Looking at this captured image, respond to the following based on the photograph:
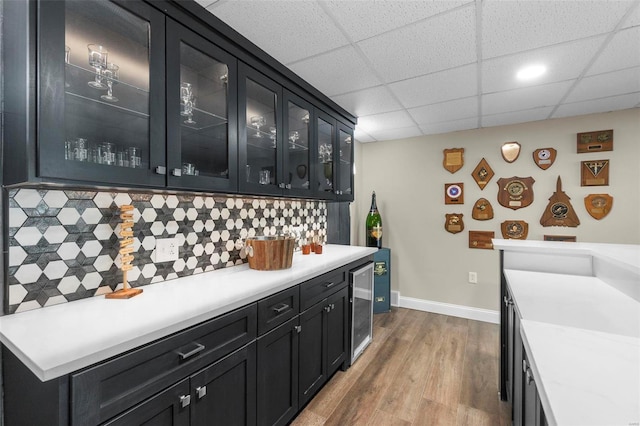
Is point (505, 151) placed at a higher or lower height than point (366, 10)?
lower

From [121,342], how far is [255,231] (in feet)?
4.57

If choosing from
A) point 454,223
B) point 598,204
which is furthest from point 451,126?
point 598,204

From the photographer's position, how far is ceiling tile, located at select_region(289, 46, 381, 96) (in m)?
1.87

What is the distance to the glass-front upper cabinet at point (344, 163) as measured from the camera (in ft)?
9.03

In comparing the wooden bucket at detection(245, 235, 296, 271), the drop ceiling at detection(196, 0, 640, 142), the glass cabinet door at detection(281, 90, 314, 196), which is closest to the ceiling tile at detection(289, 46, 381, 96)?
the drop ceiling at detection(196, 0, 640, 142)

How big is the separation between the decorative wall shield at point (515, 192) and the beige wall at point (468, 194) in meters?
0.05

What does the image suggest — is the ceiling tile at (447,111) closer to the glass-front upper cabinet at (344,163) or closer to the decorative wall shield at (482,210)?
the glass-front upper cabinet at (344,163)

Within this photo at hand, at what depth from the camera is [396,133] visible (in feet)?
12.0

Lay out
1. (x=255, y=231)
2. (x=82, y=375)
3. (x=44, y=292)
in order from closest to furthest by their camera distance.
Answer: (x=82, y=375) → (x=44, y=292) → (x=255, y=231)

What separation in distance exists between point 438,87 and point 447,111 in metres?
0.63

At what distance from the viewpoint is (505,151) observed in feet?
10.7

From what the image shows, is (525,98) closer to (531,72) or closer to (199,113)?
(531,72)

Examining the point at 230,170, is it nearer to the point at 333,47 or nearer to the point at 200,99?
the point at 200,99

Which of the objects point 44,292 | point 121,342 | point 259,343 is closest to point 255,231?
point 259,343
